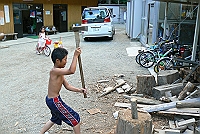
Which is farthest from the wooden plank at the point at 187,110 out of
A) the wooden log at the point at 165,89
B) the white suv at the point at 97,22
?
the white suv at the point at 97,22

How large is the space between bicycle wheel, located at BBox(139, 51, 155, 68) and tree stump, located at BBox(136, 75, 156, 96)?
8.36ft

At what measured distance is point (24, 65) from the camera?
8.16 meters

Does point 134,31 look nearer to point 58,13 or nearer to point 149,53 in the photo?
point 149,53

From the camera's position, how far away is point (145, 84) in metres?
5.02

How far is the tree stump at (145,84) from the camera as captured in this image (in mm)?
4992

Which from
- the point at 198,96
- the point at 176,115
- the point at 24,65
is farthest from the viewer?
the point at 24,65

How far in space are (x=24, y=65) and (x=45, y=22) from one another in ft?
34.0

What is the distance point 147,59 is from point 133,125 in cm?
512

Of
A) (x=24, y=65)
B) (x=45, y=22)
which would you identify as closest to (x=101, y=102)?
(x=24, y=65)

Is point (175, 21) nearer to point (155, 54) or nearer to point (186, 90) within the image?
point (155, 54)

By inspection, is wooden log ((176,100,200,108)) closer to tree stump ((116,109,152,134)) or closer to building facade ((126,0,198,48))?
tree stump ((116,109,152,134))

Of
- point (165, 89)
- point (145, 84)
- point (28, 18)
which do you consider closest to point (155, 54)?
point (145, 84)

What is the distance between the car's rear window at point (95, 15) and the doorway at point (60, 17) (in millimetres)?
6757

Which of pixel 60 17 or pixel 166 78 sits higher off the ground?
pixel 60 17
